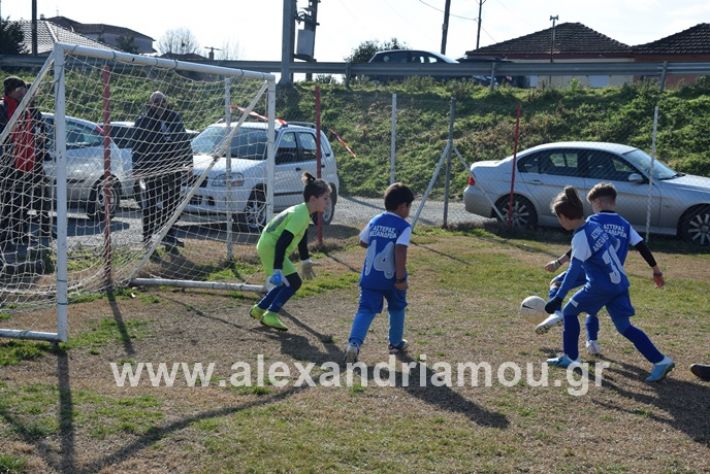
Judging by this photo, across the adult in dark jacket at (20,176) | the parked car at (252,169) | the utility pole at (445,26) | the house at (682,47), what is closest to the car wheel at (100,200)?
the adult in dark jacket at (20,176)

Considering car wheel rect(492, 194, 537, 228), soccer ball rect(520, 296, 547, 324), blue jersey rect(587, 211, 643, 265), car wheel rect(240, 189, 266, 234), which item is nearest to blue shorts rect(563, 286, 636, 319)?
blue jersey rect(587, 211, 643, 265)

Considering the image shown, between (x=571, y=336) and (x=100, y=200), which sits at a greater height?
(x=100, y=200)

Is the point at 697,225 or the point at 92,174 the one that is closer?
the point at 92,174

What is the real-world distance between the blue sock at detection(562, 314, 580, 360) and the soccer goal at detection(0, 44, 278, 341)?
3.53 meters

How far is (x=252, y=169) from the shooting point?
41.6 feet

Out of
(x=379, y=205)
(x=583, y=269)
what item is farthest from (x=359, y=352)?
(x=379, y=205)

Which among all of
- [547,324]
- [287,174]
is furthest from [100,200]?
[547,324]

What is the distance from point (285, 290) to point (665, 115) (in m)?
17.1

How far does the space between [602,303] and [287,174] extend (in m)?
7.98

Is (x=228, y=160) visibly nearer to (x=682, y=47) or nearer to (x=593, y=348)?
(x=593, y=348)

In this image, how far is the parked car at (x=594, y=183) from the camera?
13.8 m

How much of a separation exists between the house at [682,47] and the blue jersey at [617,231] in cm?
3054

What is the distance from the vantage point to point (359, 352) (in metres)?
6.97

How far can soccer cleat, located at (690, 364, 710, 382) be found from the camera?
21.4ft
